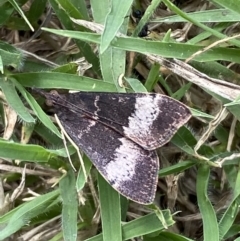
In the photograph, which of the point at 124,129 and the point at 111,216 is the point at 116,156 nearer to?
the point at 124,129

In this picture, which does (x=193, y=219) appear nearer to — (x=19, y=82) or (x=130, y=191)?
(x=130, y=191)

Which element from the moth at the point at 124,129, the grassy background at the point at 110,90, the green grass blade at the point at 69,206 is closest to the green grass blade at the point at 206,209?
the grassy background at the point at 110,90

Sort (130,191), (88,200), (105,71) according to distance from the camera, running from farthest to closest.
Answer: (88,200), (105,71), (130,191)

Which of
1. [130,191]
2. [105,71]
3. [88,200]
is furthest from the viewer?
[88,200]

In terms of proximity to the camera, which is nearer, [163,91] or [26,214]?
[26,214]

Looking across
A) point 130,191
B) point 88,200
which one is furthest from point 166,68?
point 88,200

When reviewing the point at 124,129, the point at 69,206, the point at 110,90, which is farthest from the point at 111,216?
the point at 110,90

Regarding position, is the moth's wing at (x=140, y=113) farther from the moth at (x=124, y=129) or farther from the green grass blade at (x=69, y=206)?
the green grass blade at (x=69, y=206)
